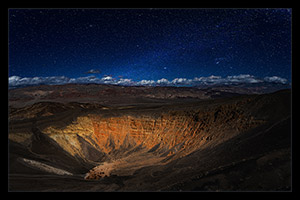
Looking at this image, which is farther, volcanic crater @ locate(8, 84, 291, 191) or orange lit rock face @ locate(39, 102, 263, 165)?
orange lit rock face @ locate(39, 102, 263, 165)

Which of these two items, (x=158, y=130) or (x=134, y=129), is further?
(x=134, y=129)

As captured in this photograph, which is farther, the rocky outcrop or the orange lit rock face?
the orange lit rock face

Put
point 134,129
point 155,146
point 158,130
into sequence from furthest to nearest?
1. point 134,129
2. point 158,130
3. point 155,146

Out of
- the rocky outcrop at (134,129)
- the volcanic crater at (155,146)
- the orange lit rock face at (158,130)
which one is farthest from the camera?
the orange lit rock face at (158,130)

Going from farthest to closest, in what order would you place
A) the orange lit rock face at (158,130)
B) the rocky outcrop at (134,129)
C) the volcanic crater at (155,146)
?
the orange lit rock face at (158,130), the rocky outcrop at (134,129), the volcanic crater at (155,146)

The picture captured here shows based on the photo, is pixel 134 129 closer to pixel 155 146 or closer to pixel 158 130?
pixel 158 130

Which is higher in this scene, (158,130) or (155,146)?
(158,130)

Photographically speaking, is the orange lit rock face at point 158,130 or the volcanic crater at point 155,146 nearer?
the volcanic crater at point 155,146

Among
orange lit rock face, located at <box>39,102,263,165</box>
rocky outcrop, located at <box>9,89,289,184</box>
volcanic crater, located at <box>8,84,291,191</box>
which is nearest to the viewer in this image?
volcanic crater, located at <box>8,84,291,191</box>

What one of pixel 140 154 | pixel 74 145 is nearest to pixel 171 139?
pixel 140 154

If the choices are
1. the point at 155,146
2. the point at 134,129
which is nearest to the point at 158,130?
the point at 155,146

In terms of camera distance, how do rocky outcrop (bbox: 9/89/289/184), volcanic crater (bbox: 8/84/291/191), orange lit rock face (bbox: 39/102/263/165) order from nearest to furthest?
volcanic crater (bbox: 8/84/291/191)
rocky outcrop (bbox: 9/89/289/184)
orange lit rock face (bbox: 39/102/263/165)
